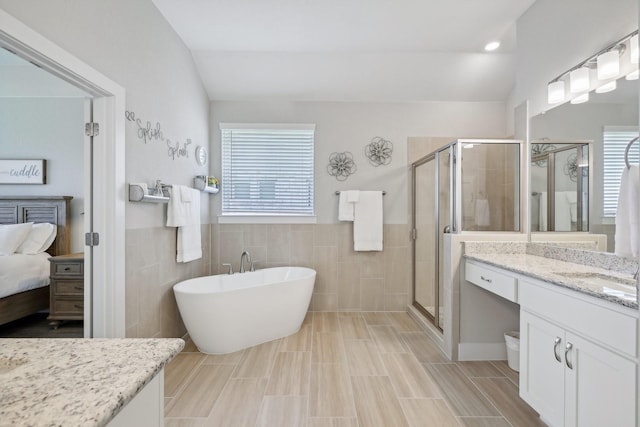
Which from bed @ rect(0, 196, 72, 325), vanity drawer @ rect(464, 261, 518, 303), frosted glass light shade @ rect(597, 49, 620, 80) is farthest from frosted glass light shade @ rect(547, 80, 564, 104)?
bed @ rect(0, 196, 72, 325)

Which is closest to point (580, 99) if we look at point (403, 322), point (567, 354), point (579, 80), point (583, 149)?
point (579, 80)

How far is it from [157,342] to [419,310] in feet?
10.1

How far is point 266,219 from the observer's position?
3699 millimetres

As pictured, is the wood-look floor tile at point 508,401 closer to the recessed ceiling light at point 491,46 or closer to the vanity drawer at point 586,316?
the vanity drawer at point 586,316

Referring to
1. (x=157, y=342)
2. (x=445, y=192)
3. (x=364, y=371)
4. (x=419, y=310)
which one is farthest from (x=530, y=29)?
(x=157, y=342)

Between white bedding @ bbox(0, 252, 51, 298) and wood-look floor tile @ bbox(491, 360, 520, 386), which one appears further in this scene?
white bedding @ bbox(0, 252, 51, 298)

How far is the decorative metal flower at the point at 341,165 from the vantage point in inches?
146

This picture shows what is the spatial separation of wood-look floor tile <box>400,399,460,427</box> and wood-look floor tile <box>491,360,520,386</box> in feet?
2.15

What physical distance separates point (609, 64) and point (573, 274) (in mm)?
1257

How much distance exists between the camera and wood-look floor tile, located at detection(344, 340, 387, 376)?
7.64ft

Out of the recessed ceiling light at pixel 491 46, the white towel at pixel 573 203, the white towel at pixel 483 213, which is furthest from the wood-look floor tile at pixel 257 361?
the recessed ceiling light at pixel 491 46

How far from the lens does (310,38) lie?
2967 millimetres

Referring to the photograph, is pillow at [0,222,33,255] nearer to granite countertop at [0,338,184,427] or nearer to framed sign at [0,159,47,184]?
framed sign at [0,159,47,184]

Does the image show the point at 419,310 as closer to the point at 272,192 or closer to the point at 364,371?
the point at 364,371
